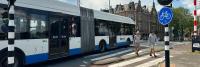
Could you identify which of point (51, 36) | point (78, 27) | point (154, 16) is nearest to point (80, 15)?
point (78, 27)

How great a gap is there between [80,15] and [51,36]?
142 inches

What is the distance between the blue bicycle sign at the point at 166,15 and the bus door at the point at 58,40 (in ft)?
20.7

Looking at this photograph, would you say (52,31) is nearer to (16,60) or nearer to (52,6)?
(52,6)

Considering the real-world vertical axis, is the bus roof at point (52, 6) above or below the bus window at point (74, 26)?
above

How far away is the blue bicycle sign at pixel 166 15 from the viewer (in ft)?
31.6

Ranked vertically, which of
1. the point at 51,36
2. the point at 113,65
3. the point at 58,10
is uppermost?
the point at 58,10

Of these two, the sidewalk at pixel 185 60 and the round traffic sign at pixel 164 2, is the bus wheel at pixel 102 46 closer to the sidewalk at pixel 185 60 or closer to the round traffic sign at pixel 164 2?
the sidewalk at pixel 185 60

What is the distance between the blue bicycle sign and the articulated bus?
517 cm

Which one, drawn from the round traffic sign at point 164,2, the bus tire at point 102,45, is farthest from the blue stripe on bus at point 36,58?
the bus tire at point 102,45

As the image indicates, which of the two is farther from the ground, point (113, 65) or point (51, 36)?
point (51, 36)

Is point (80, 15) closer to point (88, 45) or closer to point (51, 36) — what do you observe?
point (88, 45)

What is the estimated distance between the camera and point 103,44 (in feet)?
71.2

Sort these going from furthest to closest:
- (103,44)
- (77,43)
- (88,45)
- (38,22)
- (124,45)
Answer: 1. (124,45)
2. (103,44)
3. (88,45)
4. (77,43)
5. (38,22)

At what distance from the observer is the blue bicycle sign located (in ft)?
31.6
